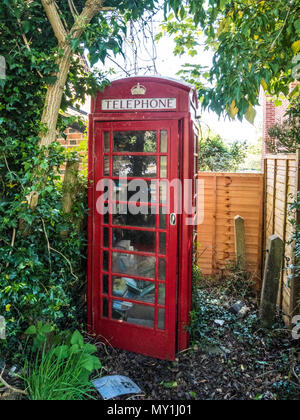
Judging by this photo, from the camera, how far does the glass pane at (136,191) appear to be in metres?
3.52

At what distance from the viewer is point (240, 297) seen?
5398mm

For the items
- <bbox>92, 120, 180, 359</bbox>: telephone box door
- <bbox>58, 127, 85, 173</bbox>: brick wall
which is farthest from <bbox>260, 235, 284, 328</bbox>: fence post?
<bbox>58, 127, 85, 173</bbox>: brick wall

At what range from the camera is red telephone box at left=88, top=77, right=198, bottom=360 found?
3432 mm

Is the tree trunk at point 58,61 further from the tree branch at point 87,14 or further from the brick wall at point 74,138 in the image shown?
the brick wall at point 74,138

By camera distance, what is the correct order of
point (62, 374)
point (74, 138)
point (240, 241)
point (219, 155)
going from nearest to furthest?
1. point (62, 374)
2. point (74, 138)
3. point (240, 241)
4. point (219, 155)

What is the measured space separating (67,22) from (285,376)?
3.85 m

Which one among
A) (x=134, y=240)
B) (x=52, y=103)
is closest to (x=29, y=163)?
(x=52, y=103)

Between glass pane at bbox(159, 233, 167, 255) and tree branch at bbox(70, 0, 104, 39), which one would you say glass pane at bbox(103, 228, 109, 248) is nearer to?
glass pane at bbox(159, 233, 167, 255)

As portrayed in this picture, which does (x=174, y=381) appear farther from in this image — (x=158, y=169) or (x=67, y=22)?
(x=67, y=22)

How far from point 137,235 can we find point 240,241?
292 cm

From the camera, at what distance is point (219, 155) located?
913 cm

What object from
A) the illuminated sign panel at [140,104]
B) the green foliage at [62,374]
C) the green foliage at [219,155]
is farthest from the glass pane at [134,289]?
the green foliage at [219,155]

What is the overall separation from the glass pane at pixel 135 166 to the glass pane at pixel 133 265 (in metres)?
0.85

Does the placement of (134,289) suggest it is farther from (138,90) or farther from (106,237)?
(138,90)
